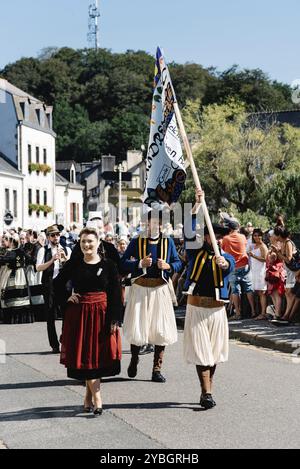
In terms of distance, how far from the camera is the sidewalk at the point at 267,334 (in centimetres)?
1223

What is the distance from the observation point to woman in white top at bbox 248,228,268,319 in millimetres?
15227

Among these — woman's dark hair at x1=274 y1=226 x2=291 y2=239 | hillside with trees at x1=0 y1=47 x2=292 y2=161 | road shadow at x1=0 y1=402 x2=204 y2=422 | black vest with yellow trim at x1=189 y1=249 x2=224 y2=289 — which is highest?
hillside with trees at x1=0 y1=47 x2=292 y2=161

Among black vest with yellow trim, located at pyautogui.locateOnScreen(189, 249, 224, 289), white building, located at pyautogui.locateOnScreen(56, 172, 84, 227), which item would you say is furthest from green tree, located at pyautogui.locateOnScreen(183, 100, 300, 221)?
black vest with yellow trim, located at pyautogui.locateOnScreen(189, 249, 224, 289)

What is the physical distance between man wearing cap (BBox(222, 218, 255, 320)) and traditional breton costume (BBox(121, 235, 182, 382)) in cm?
530

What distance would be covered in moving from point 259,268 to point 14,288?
16.3 feet

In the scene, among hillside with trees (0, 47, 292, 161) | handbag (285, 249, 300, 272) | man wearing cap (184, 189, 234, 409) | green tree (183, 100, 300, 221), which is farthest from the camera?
hillside with trees (0, 47, 292, 161)

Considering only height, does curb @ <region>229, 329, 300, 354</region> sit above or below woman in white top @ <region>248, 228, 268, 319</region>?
below

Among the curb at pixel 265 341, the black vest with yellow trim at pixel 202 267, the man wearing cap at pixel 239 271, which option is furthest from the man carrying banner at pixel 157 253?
the man wearing cap at pixel 239 271

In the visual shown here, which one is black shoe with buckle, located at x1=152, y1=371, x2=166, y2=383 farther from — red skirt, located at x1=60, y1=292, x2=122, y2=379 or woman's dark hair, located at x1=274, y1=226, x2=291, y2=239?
woman's dark hair, located at x1=274, y1=226, x2=291, y2=239

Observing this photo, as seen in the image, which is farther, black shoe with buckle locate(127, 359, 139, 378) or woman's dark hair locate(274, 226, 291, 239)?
woman's dark hair locate(274, 226, 291, 239)

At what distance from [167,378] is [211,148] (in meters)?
35.6

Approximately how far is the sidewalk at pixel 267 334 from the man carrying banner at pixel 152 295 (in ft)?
9.95

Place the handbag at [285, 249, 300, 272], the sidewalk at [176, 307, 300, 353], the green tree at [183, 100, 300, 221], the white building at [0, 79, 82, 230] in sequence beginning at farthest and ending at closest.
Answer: the white building at [0, 79, 82, 230] < the green tree at [183, 100, 300, 221] < the handbag at [285, 249, 300, 272] < the sidewalk at [176, 307, 300, 353]
